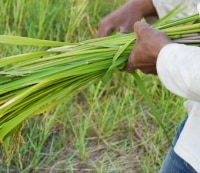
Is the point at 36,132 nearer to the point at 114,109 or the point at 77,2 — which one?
the point at 114,109

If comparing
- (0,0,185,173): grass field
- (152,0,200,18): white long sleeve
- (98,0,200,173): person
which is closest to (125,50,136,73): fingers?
(98,0,200,173): person

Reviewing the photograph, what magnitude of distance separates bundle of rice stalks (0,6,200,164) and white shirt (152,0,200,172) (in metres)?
0.11

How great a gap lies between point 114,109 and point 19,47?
0.49 m

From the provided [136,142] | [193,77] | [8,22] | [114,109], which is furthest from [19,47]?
[193,77]

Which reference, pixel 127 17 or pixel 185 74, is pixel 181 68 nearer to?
pixel 185 74

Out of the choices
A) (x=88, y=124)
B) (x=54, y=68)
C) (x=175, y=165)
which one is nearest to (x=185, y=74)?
(x=54, y=68)

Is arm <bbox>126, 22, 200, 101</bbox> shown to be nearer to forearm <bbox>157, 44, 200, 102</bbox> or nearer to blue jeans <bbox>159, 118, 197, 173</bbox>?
forearm <bbox>157, 44, 200, 102</bbox>

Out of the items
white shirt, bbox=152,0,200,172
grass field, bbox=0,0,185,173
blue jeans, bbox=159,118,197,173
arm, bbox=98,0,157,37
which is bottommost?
grass field, bbox=0,0,185,173

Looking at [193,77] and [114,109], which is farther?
[114,109]

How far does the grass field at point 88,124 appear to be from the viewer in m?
2.34

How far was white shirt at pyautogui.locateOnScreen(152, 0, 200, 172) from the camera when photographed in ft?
4.09

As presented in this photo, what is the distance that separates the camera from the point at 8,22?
2.79 m

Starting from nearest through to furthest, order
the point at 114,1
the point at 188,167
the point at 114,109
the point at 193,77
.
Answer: the point at 193,77 < the point at 188,167 < the point at 114,109 < the point at 114,1

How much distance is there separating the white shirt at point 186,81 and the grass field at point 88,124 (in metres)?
0.90
